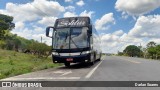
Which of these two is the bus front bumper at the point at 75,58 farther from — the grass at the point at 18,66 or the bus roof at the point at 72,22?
the bus roof at the point at 72,22

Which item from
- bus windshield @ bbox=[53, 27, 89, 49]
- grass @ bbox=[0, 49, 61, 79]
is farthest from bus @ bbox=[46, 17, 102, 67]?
grass @ bbox=[0, 49, 61, 79]

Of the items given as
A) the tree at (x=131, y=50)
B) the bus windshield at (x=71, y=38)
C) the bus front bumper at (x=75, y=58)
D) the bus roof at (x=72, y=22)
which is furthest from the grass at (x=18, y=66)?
the tree at (x=131, y=50)

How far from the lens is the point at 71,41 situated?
2061 centimetres

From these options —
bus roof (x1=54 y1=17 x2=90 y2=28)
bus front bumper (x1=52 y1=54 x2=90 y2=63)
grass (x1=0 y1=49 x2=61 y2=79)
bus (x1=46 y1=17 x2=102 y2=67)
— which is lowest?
grass (x1=0 y1=49 x2=61 y2=79)

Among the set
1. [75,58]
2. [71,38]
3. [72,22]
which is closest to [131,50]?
[72,22]

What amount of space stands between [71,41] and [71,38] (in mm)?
217

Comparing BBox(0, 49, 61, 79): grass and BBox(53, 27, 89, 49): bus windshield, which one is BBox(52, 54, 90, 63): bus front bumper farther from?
BBox(0, 49, 61, 79): grass

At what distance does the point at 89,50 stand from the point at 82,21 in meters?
2.25

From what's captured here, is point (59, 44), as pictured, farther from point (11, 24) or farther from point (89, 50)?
point (11, 24)

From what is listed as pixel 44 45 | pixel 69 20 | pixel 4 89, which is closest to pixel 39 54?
pixel 44 45

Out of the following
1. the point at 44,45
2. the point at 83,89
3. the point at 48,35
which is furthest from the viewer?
the point at 44,45

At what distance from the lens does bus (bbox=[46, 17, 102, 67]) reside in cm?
2028

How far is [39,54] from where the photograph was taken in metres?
45.1

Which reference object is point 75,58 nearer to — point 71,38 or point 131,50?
point 71,38
